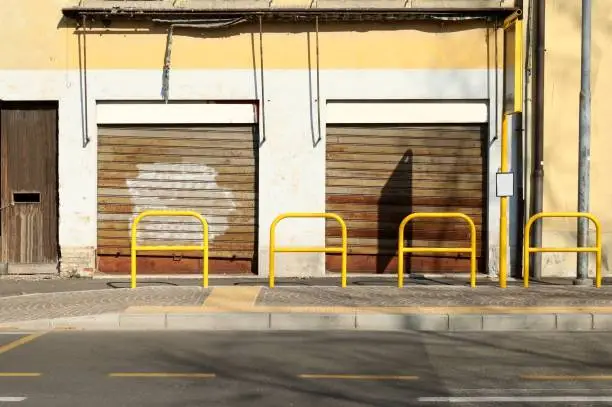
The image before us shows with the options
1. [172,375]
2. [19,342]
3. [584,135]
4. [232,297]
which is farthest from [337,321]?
[584,135]

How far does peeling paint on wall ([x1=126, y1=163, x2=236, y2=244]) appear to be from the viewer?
1382 centimetres

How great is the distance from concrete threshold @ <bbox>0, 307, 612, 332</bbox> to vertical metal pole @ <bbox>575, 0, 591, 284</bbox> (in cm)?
256

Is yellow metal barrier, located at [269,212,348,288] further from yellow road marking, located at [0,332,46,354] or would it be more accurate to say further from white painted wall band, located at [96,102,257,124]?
yellow road marking, located at [0,332,46,354]

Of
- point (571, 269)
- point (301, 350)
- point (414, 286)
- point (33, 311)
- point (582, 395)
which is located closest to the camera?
point (582, 395)

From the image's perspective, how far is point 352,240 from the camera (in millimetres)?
13914

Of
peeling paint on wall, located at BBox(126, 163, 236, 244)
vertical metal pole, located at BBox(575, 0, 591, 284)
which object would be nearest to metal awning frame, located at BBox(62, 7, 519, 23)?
vertical metal pole, located at BBox(575, 0, 591, 284)

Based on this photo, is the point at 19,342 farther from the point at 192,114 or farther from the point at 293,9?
the point at 293,9

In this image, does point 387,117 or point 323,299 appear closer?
point 323,299

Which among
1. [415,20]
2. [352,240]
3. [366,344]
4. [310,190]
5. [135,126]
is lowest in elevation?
[366,344]

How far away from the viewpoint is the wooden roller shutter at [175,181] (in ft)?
45.3

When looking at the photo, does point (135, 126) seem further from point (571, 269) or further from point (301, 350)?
point (571, 269)

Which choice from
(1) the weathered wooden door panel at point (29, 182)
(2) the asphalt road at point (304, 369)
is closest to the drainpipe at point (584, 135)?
(2) the asphalt road at point (304, 369)

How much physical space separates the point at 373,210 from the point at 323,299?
3.34 metres

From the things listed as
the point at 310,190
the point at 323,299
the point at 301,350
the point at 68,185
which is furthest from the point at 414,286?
the point at 68,185
